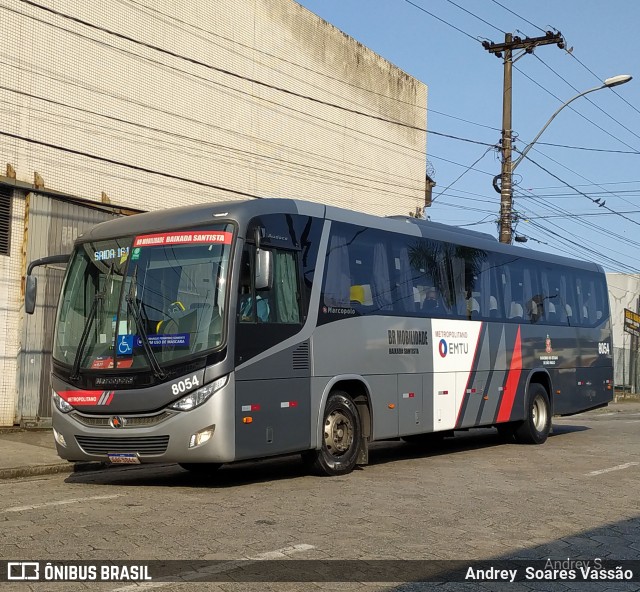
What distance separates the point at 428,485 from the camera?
11.6 meters

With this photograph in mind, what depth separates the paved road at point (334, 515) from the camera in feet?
24.5

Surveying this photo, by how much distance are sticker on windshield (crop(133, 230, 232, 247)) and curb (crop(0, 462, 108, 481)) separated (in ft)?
12.5

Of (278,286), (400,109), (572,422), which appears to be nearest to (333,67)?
(400,109)

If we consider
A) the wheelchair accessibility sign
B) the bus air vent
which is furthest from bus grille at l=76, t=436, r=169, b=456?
the bus air vent

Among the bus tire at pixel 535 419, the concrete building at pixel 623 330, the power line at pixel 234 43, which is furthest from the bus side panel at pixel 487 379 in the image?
the concrete building at pixel 623 330

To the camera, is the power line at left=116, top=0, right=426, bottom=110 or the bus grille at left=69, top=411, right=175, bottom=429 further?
the power line at left=116, top=0, right=426, bottom=110

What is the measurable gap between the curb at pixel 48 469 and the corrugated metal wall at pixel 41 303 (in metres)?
4.23

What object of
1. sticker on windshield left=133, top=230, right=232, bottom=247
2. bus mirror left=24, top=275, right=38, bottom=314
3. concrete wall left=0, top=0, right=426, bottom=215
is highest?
concrete wall left=0, top=0, right=426, bottom=215

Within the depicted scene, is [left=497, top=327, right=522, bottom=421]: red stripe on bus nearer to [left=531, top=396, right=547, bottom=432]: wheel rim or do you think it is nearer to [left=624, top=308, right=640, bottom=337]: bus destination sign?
[left=531, top=396, right=547, bottom=432]: wheel rim

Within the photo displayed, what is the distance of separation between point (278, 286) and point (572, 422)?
16.4 metres

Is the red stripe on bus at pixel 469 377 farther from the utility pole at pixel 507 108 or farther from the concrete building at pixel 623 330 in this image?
the concrete building at pixel 623 330

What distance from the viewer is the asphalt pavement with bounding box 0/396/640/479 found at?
13367 millimetres

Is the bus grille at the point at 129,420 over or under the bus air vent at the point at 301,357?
under

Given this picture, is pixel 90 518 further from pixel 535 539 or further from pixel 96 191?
pixel 96 191
